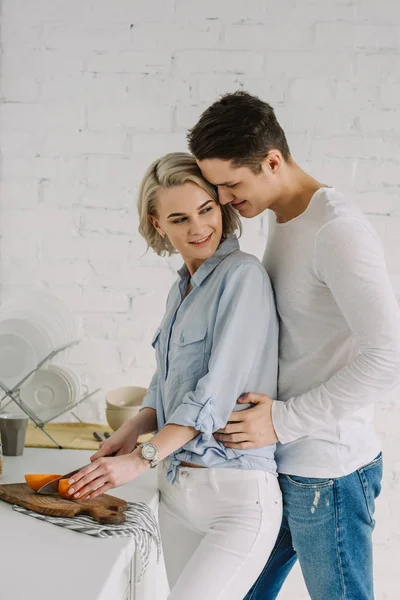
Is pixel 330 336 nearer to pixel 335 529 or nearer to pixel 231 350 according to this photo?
pixel 231 350

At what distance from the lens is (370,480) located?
137 cm

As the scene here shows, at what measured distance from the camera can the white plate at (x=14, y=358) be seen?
6.25ft

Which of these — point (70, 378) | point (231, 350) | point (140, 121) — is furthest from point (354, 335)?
point (140, 121)

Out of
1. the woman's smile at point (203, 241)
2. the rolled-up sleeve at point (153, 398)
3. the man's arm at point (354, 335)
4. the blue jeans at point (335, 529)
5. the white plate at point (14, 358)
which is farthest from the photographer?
the white plate at point (14, 358)

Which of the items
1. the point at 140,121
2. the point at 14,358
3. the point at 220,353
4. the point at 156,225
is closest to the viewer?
the point at 220,353

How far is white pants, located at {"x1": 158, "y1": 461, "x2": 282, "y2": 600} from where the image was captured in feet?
4.12

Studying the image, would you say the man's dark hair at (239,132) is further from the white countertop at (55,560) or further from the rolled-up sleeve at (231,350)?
the white countertop at (55,560)

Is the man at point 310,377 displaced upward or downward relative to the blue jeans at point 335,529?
upward

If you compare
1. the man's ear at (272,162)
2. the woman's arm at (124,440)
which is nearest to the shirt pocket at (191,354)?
the woman's arm at (124,440)

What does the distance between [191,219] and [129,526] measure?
1.95ft

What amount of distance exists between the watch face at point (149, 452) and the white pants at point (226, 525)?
0.34 feet

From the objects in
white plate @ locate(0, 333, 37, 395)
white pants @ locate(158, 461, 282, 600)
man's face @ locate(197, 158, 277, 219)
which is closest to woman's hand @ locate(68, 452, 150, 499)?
white pants @ locate(158, 461, 282, 600)

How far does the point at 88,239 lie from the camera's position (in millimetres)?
2348

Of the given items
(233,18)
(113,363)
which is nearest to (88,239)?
(113,363)
